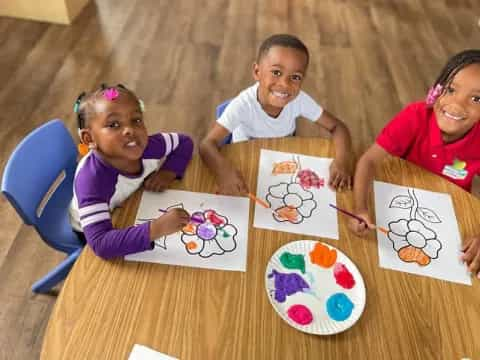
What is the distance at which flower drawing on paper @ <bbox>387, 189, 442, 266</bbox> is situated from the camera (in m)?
0.96

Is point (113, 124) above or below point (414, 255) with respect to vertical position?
above

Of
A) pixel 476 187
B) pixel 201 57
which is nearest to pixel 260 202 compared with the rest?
pixel 476 187

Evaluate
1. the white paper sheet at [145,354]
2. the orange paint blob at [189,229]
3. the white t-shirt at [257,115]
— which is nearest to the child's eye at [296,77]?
the white t-shirt at [257,115]

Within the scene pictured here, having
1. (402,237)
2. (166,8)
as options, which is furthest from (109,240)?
(166,8)

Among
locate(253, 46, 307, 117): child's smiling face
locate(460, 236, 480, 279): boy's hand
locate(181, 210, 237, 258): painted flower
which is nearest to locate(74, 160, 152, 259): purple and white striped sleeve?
locate(181, 210, 237, 258): painted flower

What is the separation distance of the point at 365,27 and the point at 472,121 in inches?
94.2

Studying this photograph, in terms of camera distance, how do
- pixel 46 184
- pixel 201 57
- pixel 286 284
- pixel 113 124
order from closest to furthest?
pixel 286 284
pixel 113 124
pixel 46 184
pixel 201 57

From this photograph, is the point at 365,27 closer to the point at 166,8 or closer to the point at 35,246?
the point at 166,8

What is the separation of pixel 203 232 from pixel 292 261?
220 millimetres

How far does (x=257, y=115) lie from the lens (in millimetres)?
1375

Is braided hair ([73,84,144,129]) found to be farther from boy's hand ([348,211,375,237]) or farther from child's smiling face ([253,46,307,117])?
boy's hand ([348,211,375,237])

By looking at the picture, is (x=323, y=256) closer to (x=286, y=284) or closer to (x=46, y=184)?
(x=286, y=284)

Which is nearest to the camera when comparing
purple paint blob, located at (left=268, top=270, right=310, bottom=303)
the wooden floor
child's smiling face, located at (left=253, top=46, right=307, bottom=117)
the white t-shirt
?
purple paint blob, located at (left=268, top=270, right=310, bottom=303)

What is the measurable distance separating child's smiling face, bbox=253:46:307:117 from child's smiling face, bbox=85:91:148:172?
428mm
